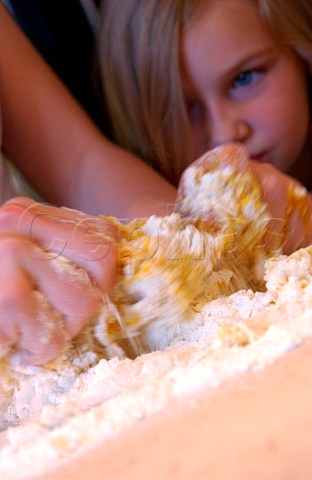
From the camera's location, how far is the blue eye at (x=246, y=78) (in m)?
0.88

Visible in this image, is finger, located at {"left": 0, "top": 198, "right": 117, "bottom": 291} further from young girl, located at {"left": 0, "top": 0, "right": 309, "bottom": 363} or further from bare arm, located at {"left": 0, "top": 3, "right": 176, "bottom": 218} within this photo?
bare arm, located at {"left": 0, "top": 3, "right": 176, "bottom": 218}

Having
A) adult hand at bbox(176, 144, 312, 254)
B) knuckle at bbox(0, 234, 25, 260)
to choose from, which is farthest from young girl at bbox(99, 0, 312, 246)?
knuckle at bbox(0, 234, 25, 260)

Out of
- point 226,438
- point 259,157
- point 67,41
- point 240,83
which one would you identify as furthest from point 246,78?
point 226,438

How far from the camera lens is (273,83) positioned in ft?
2.97

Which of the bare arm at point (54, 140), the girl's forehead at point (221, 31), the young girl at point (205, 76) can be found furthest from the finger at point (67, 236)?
the girl's forehead at point (221, 31)

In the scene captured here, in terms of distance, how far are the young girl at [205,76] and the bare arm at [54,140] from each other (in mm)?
110

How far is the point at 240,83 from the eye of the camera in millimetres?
884

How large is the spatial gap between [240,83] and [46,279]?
2.05 feet

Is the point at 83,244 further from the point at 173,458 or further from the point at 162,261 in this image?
the point at 173,458

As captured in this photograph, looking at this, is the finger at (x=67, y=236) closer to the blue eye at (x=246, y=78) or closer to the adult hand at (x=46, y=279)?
the adult hand at (x=46, y=279)

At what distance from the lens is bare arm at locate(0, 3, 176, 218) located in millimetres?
714

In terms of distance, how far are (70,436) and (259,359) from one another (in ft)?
0.27

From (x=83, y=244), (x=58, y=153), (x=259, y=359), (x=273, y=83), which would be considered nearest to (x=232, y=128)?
(x=273, y=83)

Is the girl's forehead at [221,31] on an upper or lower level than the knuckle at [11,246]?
lower
